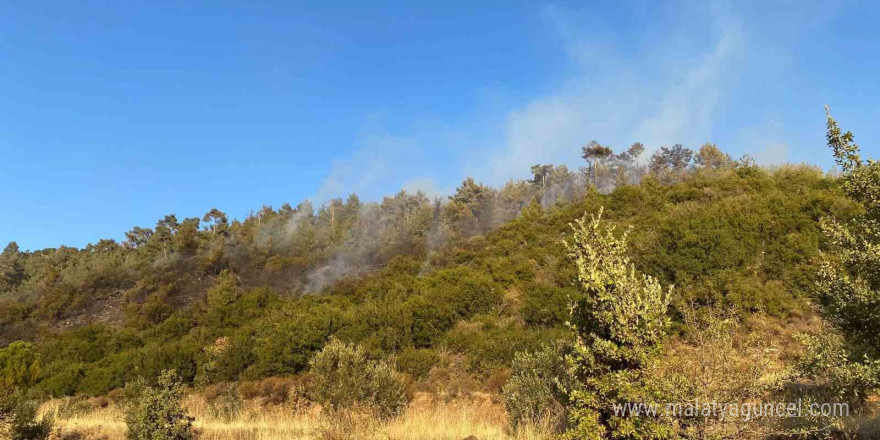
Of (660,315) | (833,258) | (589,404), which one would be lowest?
(589,404)

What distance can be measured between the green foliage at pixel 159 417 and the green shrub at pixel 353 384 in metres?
2.78

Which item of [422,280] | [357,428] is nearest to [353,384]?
[357,428]

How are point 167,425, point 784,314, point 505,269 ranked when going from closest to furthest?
point 167,425, point 784,314, point 505,269

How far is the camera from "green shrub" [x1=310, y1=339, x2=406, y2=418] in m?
10.4

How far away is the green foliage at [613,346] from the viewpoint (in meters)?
5.36

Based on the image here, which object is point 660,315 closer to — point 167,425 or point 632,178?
point 167,425

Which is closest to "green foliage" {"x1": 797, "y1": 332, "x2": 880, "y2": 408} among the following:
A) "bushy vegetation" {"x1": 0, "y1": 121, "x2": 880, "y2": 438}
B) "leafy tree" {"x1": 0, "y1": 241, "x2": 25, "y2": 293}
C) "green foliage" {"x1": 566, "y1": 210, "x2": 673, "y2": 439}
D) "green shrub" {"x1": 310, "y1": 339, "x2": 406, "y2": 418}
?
"bushy vegetation" {"x1": 0, "y1": 121, "x2": 880, "y2": 438}

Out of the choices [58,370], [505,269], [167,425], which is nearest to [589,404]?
[167,425]

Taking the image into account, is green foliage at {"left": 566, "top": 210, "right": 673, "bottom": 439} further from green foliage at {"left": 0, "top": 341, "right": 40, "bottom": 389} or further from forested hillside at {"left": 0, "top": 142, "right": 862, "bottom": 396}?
green foliage at {"left": 0, "top": 341, "right": 40, "bottom": 389}

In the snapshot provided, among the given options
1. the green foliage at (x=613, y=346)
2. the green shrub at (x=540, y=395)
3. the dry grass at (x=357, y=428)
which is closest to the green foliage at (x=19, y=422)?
the dry grass at (x=357, y=428)

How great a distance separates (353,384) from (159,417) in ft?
12.7

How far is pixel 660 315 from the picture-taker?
5730 mm

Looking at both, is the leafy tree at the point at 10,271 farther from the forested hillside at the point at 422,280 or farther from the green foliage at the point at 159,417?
the green foliage at the point at 159,417

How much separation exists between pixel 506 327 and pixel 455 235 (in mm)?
22967
